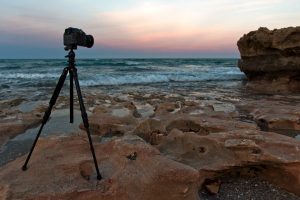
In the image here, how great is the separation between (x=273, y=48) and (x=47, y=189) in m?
13.5

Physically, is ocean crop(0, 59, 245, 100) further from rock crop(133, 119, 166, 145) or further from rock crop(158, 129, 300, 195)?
rock crop(158, 129, 300, 195)

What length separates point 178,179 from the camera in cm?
342

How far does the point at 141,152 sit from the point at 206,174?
915 mm

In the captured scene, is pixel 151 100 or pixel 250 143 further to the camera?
pixel 151 100

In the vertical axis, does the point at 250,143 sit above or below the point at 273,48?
below

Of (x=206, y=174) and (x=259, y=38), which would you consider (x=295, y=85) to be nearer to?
(x=259, y=38)

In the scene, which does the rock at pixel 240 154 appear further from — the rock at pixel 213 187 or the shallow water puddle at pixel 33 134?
the shallow water puddle at pixel 33 134

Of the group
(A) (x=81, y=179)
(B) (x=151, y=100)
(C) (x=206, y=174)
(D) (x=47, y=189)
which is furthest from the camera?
(B) (x=151, y=100)

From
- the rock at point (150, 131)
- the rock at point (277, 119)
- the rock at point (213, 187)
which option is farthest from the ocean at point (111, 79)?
the rock at point (213, 187)

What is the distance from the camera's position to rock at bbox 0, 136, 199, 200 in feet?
10.5

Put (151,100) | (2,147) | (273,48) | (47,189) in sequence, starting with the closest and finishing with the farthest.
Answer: (47,189) < (2,147) < (151,100) < (273,48)

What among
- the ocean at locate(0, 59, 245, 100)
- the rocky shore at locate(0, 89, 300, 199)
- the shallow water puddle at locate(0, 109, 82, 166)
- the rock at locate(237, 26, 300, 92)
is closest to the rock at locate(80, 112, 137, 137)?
the rocky shore at locate(0, 89, 300, 199)

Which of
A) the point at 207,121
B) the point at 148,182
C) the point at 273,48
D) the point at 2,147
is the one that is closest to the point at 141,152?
Answer: the point at 148,182

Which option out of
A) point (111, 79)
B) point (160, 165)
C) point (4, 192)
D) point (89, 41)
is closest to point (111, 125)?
point (160, 165)
